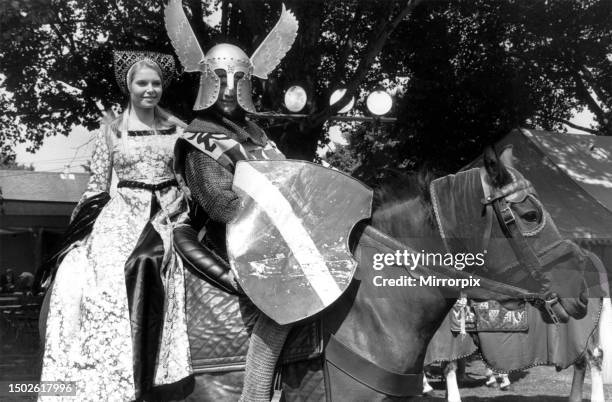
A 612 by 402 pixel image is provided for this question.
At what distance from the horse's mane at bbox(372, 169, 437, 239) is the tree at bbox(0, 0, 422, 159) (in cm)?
631

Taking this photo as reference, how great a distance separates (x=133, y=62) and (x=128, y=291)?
141 cm

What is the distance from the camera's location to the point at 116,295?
3.43m

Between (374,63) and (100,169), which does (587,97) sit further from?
(100,169)

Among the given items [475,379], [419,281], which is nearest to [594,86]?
[475,379]

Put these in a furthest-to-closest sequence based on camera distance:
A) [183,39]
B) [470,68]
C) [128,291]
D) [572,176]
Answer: [470,68], [572,176], [183,39], [128,291]

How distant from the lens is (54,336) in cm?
350

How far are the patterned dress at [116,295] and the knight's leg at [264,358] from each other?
405 mm

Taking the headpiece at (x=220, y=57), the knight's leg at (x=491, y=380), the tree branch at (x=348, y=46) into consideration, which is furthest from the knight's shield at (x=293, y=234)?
the knight's leg at (x=491, y=380)

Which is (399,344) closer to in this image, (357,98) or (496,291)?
(496,291)

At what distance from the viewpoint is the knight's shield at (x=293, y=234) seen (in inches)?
115

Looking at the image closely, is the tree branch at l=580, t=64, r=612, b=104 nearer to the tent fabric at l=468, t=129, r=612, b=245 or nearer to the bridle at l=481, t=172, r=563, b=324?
the tent fabric at l=468, t=129, r=612, b=245

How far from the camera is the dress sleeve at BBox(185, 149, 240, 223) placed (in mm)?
3176

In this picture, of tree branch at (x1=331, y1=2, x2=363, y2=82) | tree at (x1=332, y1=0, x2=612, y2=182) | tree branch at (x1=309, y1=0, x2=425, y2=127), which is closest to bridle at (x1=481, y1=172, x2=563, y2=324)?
tree branch at (x1=309, y1=0, x2=425, y2=127)

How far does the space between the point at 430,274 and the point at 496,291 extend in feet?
1.02
